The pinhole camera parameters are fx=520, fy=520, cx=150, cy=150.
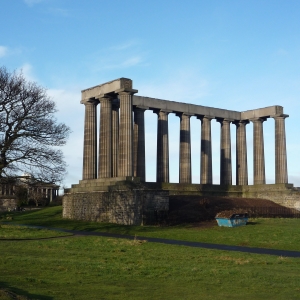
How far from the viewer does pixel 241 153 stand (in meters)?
74.9

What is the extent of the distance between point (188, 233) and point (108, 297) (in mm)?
24433

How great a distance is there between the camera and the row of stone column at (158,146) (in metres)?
52.9

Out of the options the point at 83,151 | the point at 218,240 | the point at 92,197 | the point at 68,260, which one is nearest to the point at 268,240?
the point at 218,240

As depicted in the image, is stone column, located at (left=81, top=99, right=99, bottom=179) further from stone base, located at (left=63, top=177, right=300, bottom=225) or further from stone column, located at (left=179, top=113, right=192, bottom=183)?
stone column, located at (left=179, top=113, right=192, bottom=183)

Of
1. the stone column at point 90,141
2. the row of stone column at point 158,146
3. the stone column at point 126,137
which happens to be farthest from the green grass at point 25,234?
the stone column at point 90,141

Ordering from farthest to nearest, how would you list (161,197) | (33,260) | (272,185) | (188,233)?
(272,185)
(161,197)
(188,233)
(33,260)

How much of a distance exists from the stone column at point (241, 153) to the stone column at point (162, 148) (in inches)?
554

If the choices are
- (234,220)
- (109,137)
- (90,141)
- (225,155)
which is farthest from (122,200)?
(225,155)

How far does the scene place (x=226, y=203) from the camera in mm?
59156

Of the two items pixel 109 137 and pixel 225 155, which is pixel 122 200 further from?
pixel 225 155

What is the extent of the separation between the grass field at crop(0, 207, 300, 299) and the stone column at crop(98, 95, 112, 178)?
2466 cm

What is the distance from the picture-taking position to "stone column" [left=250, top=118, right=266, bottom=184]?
72750 mm

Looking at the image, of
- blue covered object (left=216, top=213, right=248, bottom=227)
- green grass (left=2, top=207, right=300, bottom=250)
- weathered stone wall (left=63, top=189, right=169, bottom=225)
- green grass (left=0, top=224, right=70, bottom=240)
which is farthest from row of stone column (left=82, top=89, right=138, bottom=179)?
green grass (left=0, top=224, right=70, bottom=240)

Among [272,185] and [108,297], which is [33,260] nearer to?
[108,297]
